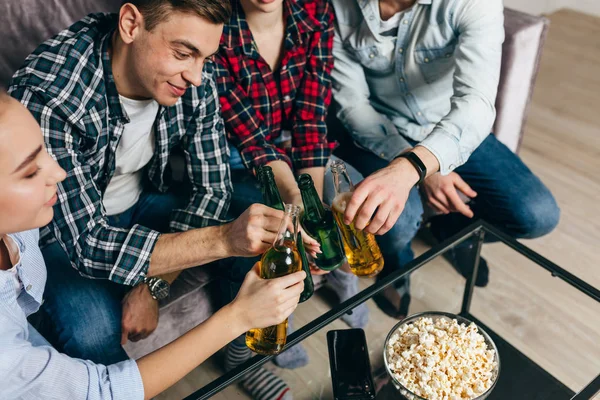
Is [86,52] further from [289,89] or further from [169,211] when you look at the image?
[289,89]

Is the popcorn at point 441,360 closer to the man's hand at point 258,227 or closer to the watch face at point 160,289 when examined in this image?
the man's hand at point 258,227

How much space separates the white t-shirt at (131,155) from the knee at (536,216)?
1.08 m

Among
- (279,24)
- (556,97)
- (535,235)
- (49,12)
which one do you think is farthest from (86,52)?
(556,97)

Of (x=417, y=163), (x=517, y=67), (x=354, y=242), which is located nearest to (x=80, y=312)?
(x=354, y=242)

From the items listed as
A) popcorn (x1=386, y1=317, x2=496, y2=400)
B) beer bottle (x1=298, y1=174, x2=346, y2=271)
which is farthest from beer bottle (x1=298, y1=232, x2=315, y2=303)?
popcorn (x1=386, y1=317, x2=496, y2=400)

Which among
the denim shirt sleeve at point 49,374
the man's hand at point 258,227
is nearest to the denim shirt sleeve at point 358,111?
the man's hand at point 258,227

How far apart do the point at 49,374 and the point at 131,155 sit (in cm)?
67

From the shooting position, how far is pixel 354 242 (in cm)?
138

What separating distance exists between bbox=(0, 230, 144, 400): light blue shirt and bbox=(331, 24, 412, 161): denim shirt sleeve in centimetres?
103

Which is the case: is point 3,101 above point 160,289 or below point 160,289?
above

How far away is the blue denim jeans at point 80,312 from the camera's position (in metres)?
1.37

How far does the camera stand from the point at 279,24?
1.74 m

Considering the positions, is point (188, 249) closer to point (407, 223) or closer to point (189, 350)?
point (189, 350)

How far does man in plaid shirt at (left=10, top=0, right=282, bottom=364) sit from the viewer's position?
50.8 inches
